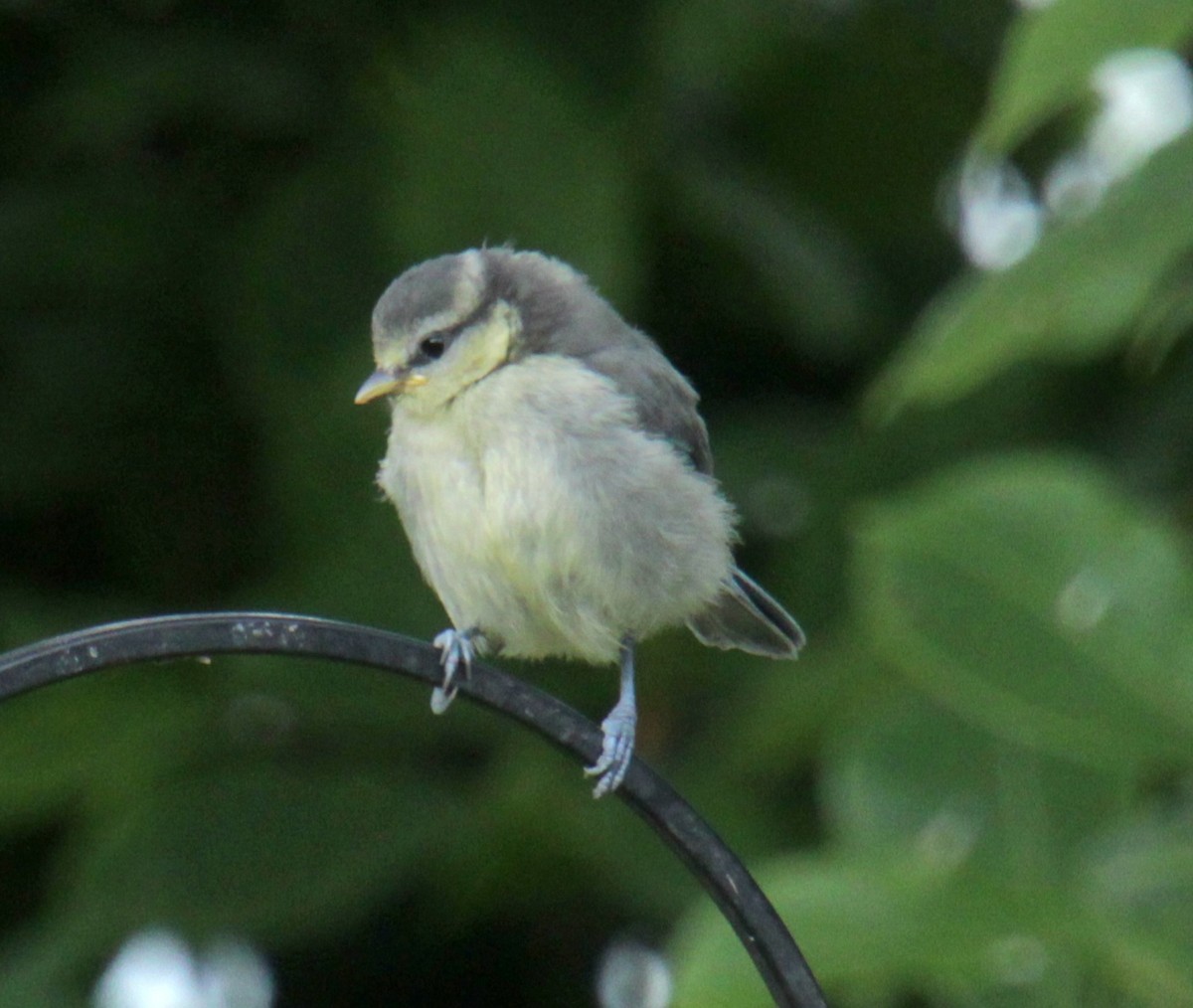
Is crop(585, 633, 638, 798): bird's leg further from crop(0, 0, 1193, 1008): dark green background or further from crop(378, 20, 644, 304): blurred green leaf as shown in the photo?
crop(378, 20, 644, 304): blurred green leaf

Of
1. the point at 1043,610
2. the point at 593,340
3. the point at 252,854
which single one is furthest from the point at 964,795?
the point at 252,854

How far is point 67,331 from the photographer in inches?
131

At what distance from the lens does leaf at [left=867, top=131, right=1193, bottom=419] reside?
1.70m

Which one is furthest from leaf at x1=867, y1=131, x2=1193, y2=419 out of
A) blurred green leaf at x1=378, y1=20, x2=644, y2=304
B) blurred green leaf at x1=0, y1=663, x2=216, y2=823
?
blurred green leaf at x1=0, y1=663, x2=216, y2=823

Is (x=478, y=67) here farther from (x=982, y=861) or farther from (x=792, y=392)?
(x=982, y=861)

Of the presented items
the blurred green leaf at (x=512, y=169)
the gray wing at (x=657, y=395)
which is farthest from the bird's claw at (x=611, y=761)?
the blurred green leaf at (x=512, y=169)

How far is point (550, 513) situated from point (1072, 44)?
2.54ft

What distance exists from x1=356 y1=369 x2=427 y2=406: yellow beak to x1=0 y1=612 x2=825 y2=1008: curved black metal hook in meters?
0.62

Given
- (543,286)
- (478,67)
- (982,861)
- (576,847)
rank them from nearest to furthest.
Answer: (982,861) < (543,286) < (576,847) < (478,67)

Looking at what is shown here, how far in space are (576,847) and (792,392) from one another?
118cm

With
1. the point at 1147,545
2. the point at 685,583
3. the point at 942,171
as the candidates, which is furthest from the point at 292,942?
the point at 942,171

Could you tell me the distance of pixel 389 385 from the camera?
2.30 m

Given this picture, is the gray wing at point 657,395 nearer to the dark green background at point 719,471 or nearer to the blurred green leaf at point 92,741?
the dark green background at point 719,471

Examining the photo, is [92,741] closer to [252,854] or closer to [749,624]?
[252,854]
